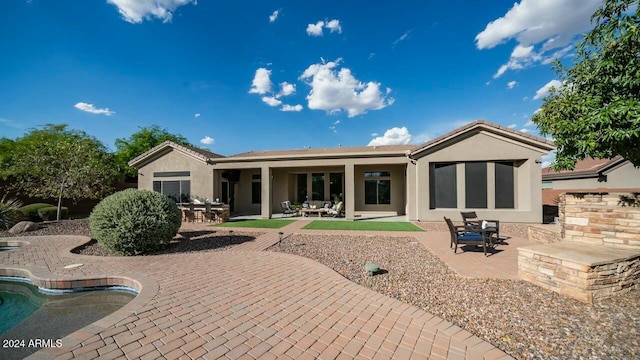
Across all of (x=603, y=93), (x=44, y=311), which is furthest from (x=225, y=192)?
(x=603, y=93)

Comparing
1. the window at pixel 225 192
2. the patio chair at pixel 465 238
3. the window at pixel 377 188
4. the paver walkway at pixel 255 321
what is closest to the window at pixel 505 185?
the window at pixel 377 188

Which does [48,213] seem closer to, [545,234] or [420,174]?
[420,174]

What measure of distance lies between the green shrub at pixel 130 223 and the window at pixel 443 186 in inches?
501

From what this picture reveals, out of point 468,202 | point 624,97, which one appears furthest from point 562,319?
point 468,202

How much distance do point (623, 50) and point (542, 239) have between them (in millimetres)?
5909

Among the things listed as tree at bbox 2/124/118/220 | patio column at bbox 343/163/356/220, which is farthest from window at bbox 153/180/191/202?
patio column at bbox 343/163/356/220

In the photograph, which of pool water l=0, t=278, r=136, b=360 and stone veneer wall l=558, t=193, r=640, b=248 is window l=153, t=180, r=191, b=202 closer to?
pool water l=0, t=278, r=136, b=360

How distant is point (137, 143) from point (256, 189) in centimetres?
2404

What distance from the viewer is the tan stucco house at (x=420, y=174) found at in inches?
497

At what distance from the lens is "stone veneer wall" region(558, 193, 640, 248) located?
5.24 metres

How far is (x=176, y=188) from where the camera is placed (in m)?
17.3

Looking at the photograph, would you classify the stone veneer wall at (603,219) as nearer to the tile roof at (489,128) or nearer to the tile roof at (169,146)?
the tile roof at (489,128)

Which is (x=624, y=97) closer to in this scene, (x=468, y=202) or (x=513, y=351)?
(x=513, y=351)

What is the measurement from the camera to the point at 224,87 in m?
18.4
